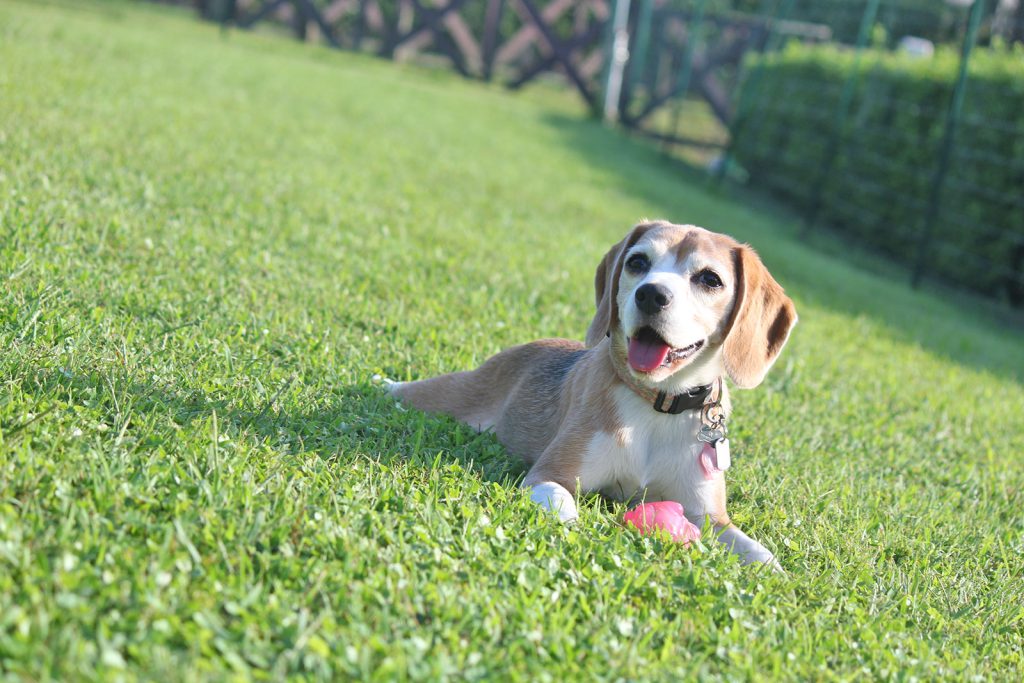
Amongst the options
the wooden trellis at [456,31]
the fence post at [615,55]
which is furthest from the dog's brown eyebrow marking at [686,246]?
the wooden trellis at [456,31]

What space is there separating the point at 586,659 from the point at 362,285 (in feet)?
13.1

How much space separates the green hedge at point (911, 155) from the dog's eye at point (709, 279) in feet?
32.8

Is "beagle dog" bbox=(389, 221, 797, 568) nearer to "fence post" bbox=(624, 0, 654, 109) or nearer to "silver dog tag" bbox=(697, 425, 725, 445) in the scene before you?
"silver dog tag" bbox=(697, 425, 725, 445)

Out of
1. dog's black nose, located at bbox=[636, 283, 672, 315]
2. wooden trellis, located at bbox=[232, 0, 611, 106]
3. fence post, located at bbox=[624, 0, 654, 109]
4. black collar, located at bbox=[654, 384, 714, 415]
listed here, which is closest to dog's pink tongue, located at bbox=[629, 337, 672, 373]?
dog's black nose, located at bbox=[636, 283, 672, 315]

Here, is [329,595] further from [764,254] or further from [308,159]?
[764,254]

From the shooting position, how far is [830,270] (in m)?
12.6

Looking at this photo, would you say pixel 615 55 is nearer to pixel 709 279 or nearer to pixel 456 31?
pixel 456 31

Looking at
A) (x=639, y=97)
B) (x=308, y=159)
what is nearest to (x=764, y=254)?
(x=308, y=159)

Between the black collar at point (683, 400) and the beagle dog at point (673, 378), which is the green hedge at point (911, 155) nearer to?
the beagle dog at point (673, 378)

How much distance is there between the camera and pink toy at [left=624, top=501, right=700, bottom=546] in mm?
3957

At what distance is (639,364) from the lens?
3973 mm

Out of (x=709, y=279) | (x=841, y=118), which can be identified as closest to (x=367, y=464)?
(x=709, y=279)

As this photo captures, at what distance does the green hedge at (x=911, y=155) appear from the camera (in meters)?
13.1

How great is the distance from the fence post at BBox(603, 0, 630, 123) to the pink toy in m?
23.6
